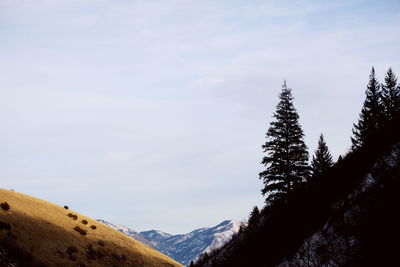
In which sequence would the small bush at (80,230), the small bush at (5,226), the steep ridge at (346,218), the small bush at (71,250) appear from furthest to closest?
1. the small bush at (80,230)
2. the small bush at (71,250)
3. the small bush at (5,226)
4. the steep ridge at (346,218)

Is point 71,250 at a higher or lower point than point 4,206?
lower

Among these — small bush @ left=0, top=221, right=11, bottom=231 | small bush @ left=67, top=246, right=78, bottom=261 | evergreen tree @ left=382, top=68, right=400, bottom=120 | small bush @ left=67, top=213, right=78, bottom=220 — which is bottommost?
small bush @ left=67, top=246, right=78, bottom=261

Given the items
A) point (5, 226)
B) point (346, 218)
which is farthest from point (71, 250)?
point (346, 218)

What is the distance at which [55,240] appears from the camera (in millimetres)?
33719

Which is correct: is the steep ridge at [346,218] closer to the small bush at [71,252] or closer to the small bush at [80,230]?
the small bush at [71,252]

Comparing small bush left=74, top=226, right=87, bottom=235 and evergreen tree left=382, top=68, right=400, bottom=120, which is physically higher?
evergreen tree left=382, top=68, right=400, bottom=120

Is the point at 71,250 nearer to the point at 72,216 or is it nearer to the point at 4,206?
the point at 4,206

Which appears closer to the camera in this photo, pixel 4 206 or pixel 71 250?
pixel 4 206

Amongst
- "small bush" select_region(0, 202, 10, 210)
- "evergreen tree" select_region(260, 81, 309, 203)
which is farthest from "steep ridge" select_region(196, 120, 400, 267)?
"small bush" select_region(0, 202, 10, 210)

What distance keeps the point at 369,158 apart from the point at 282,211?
844 centimetres

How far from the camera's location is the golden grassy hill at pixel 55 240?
25844 mm

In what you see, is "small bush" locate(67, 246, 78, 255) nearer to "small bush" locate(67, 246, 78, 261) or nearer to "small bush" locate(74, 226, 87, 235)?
"small bush" locate(67, 246, 78, 261)

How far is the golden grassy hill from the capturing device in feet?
84.8

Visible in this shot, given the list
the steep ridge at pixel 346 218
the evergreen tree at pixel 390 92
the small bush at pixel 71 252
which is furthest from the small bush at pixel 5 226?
the evergreen tree at pixel 390 92
